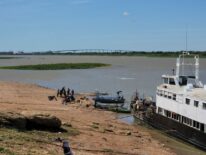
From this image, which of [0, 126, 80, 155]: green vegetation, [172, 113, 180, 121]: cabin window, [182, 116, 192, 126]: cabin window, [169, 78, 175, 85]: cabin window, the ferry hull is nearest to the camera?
[0, 126, 80, 155]: green vegetation

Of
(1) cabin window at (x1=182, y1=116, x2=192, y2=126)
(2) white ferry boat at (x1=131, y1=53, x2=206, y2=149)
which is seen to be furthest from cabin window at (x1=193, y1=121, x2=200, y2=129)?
(1) cabin window at (x1=182, y1=116, x2=192, y2=126)

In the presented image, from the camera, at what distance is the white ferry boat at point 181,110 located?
95.3 ft

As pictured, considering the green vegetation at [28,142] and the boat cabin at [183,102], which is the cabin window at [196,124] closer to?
the boat cabin at [183,102]

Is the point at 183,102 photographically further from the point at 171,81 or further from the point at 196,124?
A: the point at 171,81

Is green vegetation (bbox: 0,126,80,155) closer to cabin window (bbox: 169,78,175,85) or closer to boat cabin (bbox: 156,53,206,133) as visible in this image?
boat cabin (bbox: 156,53,206,133)

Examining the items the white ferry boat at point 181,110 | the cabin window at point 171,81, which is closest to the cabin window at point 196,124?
the white ferry boat at point 181,110

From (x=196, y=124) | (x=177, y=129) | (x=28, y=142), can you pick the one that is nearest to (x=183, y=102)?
(x=177, y=129)

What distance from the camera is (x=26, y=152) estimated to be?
53.8 ft

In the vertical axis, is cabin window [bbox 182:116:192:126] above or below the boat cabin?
below

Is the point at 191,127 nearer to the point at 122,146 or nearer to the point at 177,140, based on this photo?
the point at 177,140

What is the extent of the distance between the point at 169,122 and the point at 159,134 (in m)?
1.55

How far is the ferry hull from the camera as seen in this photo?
1128 inches

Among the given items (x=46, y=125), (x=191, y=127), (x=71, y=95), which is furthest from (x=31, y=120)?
(x=71, y=95)

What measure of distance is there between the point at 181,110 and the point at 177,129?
1.33 metres
